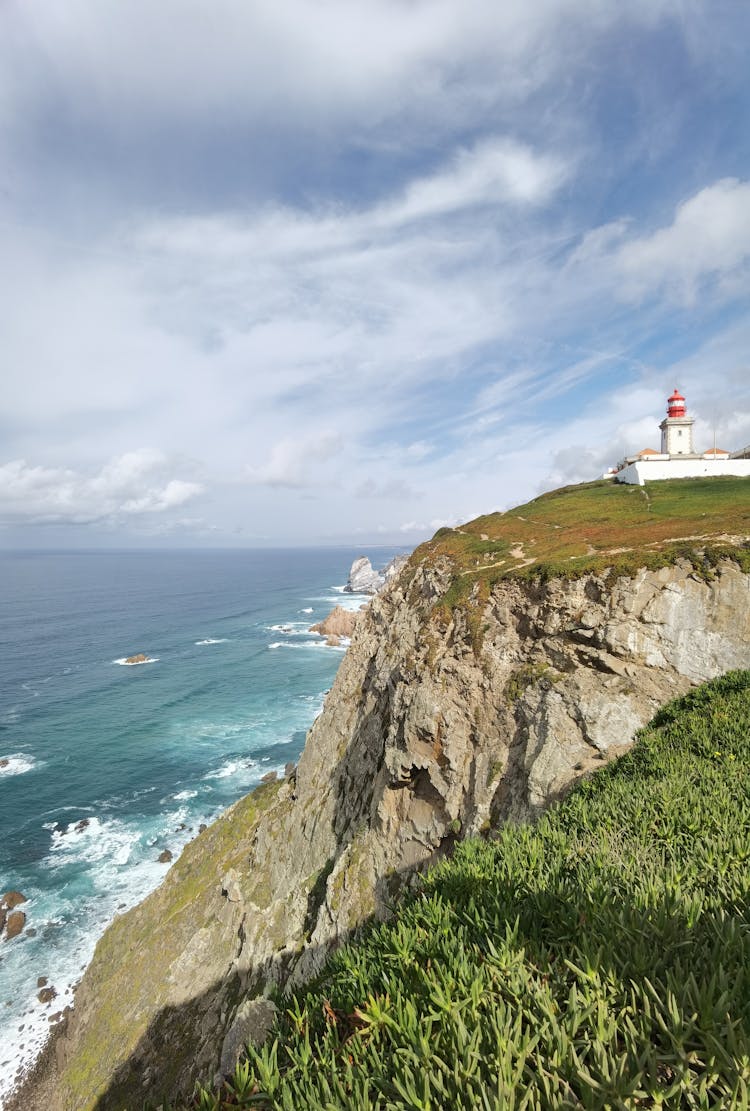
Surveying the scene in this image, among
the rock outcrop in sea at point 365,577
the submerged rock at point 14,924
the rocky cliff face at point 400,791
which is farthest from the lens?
the rock outcrop in sea at point 365,577

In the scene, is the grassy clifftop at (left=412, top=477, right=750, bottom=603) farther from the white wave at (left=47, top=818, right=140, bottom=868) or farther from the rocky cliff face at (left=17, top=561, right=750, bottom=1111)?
the white wave at (left=47, top=818, right=140, bottom=868)

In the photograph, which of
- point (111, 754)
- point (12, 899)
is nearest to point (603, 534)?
point (12, 899)

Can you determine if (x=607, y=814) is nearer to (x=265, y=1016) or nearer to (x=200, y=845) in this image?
(x=265, y=1016)

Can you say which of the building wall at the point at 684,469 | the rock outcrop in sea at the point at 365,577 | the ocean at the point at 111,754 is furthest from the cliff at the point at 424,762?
the rock outcrop in sea at the point at 365,577

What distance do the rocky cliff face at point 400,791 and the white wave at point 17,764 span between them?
30255 mm

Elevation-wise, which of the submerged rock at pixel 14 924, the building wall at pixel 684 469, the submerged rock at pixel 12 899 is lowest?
the submerged rock at pixel 14 924

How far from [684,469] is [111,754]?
232ft

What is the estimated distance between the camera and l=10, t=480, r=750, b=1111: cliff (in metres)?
20.9

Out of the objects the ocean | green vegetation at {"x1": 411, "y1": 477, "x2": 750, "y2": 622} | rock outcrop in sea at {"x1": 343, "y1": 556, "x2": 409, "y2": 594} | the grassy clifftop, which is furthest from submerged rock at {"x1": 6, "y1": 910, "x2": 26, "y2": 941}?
rock outcrop in sea at {"x1": 343, "y1": 556, "x2": 409, "y2": 594}

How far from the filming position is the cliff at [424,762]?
2088cm

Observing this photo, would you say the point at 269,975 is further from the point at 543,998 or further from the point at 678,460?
the point at 678,460

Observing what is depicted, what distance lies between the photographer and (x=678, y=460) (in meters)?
49.7

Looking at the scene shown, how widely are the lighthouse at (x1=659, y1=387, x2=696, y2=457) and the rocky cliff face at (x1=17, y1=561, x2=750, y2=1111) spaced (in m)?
42.8

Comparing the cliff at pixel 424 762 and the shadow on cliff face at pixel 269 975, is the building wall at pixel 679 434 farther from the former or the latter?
the shadow on cliff face at pixel 269 975
